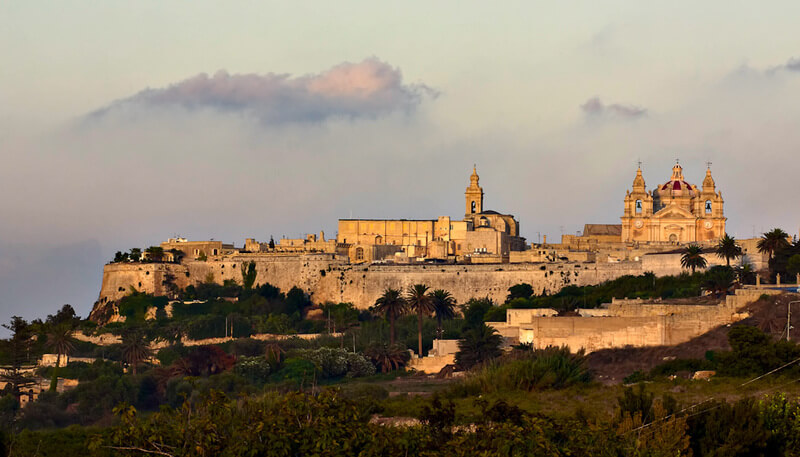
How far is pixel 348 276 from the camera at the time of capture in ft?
336

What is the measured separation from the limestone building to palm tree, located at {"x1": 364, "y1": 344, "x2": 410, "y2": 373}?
34.1 meters

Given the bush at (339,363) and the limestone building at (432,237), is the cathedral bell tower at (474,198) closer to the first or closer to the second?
the limestone building at (432,237)

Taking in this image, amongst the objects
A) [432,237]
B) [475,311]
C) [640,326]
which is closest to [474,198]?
[432,237]

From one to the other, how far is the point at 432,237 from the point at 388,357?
4298 cm

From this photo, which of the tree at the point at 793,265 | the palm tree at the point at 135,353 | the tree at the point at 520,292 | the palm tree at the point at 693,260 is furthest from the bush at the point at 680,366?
the tree at the point at 520,292

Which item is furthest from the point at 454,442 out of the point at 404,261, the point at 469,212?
the point at 469,212

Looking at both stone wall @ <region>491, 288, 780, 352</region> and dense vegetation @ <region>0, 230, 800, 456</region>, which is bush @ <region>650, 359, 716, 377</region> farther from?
stone wall @ <region>491, 288, 780, 352</region>

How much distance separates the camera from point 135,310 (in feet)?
328

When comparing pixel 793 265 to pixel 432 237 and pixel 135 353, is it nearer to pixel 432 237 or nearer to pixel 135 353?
pixel 135 353

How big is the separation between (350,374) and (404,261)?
32700 mm

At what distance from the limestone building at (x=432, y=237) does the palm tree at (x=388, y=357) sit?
3415cm

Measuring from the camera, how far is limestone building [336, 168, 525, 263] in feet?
373

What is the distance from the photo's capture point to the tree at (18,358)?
7094 centimetres

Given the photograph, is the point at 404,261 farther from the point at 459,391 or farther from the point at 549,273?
the point at 459,391
